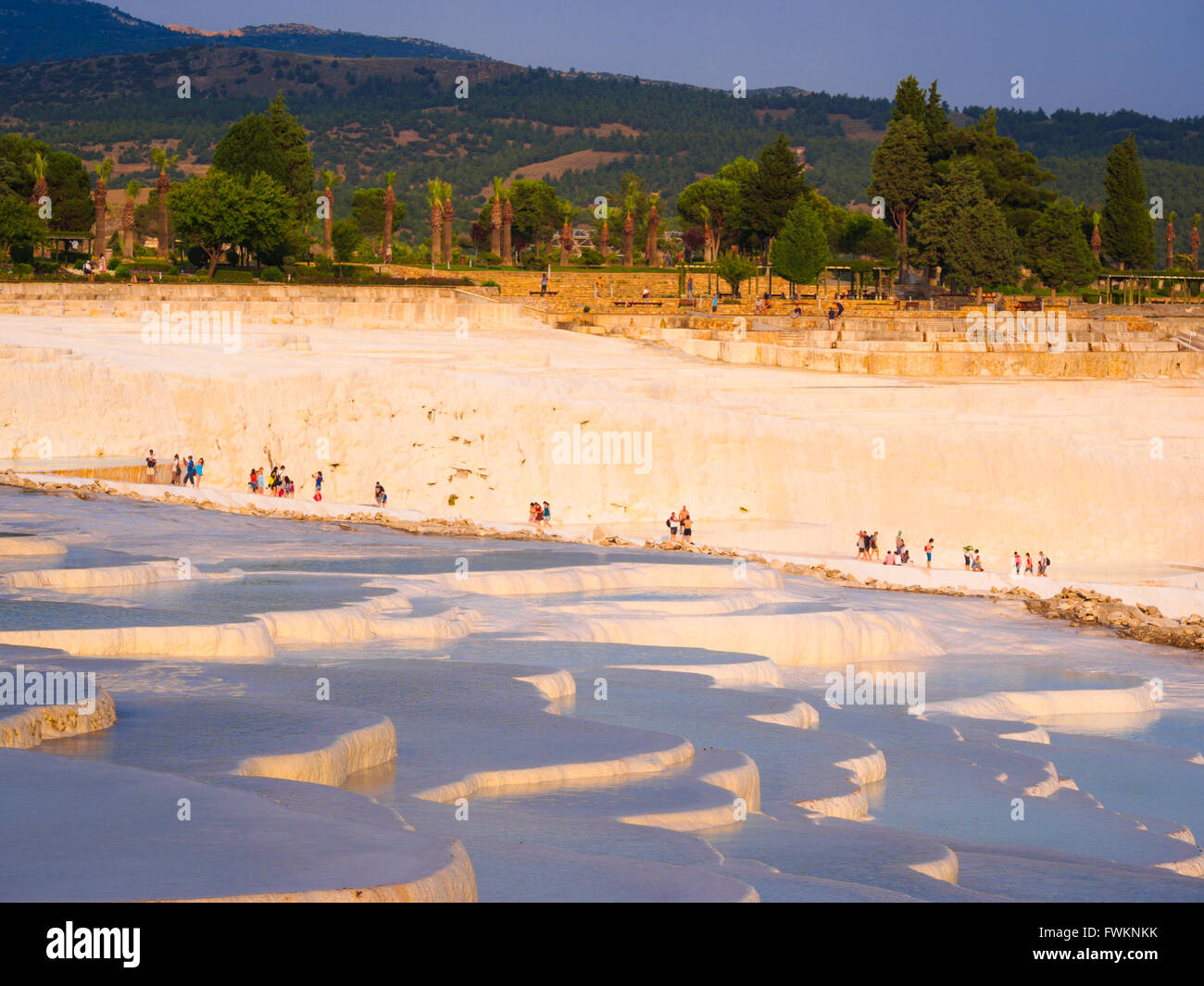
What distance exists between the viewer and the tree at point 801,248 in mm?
55656

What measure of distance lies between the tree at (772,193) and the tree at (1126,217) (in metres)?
16.8

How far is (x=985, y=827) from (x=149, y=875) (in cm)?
603

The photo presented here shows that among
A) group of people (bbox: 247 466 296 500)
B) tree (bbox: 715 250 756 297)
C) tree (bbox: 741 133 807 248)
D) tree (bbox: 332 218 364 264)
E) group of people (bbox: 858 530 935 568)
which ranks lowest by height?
group of people (bbox: 858 530 935 568)

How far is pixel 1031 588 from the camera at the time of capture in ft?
70.4

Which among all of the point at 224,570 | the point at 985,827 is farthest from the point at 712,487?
the point at 985,827

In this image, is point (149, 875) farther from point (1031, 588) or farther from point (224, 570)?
point (1031, 588)

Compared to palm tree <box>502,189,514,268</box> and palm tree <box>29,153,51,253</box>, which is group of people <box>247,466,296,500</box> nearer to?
palm tree <box>29,153,51,253</box>

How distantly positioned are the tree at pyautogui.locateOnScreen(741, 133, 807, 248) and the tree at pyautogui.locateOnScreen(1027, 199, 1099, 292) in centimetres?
1088

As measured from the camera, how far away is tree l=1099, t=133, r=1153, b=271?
2761 inches

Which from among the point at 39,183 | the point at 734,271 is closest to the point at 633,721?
the point at 734,271

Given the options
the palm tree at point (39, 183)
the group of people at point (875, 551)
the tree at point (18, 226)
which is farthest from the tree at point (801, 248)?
the group of people at point (875, 551)

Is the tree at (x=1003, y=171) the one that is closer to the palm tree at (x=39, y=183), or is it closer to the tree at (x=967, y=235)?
the tree at (x=967, y=235)

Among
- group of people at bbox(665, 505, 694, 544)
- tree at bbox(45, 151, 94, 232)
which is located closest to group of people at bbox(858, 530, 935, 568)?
group of people at bbox(665, 505, 694, 544)

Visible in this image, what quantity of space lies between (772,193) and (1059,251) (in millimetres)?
12905
